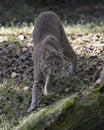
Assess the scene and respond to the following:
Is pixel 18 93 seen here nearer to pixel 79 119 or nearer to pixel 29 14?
pixel 79 119

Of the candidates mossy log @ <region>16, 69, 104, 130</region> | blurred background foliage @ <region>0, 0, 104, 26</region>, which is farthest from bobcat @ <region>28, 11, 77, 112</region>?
blurred background foliage @ <region>0, 0, 104, 26</region>

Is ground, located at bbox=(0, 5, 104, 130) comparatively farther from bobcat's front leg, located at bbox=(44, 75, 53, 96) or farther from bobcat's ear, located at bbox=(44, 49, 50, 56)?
bobcat's ear, located at bbox=(44, 49, 50, 56)

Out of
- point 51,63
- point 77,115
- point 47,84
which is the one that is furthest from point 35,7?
point 77,115

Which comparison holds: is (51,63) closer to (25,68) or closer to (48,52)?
(48,52)

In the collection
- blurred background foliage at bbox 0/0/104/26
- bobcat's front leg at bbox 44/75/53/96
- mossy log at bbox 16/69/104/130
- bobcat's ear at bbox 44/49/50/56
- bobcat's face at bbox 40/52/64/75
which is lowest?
mossy log at bbox 16/69/104/130

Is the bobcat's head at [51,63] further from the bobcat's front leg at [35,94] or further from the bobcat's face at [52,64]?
the bobcat's front leg at [35,94]

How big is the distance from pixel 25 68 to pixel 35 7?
26.5ft

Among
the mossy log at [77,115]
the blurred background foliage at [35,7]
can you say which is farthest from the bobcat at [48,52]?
the blurred background foliage at [35,7]

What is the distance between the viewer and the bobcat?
604 cm

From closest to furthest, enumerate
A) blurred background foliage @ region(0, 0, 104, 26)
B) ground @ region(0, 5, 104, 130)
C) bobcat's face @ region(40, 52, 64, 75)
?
1. bobcat's face @ region(40, 52, 64, 75)
2. ground @ region(0, 5, 104, 130)
3. blurred background foliage @ region(0, 0, 104, 26)

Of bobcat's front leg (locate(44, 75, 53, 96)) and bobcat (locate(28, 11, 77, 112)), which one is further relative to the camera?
bobcat's front leg (locate(44, 75, 53, 96))

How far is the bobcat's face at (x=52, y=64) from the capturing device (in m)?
6.00

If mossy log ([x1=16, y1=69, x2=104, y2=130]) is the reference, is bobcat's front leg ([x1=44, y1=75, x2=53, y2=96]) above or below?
above

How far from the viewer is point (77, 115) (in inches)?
176
